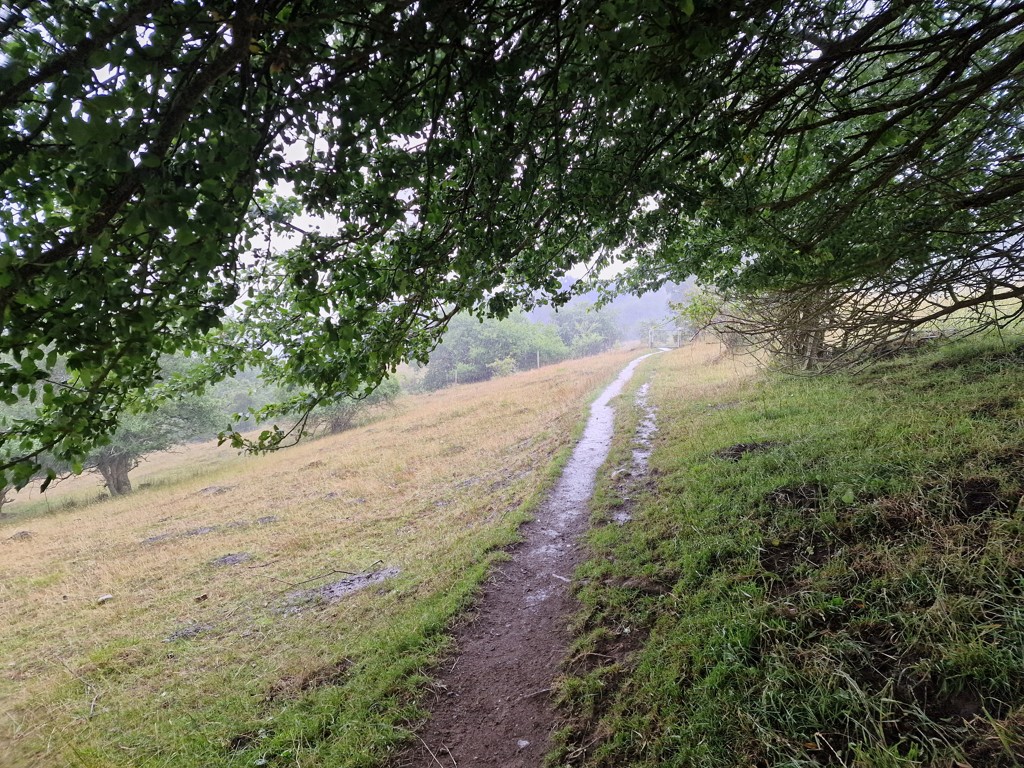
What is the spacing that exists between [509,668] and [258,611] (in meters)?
5.33

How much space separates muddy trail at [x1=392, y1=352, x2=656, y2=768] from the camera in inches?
156

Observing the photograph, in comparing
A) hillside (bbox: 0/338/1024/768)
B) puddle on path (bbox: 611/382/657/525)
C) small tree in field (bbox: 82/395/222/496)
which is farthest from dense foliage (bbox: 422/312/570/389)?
hillside (bbox: 0/338/1024/768)

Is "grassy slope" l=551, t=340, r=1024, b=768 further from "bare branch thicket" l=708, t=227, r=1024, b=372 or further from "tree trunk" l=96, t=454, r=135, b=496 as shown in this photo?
"tree trunk" l=96, t=454, r=135, b=496

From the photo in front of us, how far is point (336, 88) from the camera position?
2.15 m

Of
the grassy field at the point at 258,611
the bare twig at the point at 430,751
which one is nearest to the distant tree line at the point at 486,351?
the grassy field at the point at 258,611

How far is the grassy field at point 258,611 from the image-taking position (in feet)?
15.1

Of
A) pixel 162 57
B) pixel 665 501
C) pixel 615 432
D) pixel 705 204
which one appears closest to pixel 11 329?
pixel 162 57

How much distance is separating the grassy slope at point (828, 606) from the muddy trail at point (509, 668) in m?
0.33

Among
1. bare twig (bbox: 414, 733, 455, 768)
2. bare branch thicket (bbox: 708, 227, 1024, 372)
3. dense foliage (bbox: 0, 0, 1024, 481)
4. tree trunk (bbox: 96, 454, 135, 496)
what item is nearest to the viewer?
dense foliage (bbox: 0, 0, 1024, 481)

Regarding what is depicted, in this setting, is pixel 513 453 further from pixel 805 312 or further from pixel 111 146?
pixel 111 146

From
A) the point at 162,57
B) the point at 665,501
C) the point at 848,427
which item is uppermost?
the point at 162,57

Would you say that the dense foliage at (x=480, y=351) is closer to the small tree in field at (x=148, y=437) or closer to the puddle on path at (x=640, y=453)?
the small tree in field at (x=148, y=437)

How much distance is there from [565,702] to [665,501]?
360 centimetres

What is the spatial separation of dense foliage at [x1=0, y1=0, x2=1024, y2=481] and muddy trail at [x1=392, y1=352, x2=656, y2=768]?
3.32 metres
